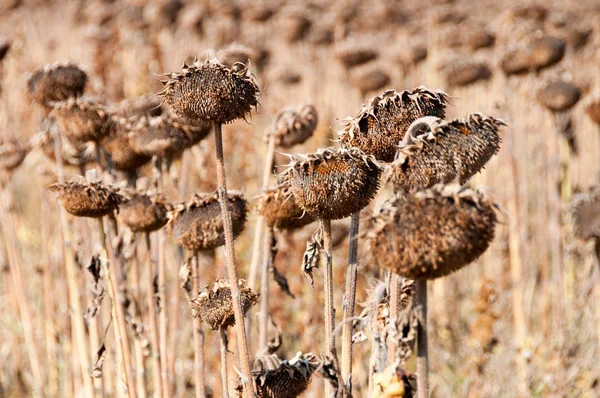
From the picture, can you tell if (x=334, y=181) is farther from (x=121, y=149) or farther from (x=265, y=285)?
(x=121, y=149)

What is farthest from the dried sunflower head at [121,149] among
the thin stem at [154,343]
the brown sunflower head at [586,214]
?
the brown sunflower head at [586,214]

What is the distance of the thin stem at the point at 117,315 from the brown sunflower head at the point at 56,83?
104cm

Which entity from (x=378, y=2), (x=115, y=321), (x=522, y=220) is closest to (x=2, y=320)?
(x=115, y=321)

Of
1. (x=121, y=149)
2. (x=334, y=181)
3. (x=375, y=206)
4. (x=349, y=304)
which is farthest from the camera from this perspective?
(x=121, y=149)

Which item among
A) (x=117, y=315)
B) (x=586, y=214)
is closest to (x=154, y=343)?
(x=117, y=315)

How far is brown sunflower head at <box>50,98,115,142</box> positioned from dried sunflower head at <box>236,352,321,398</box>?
151 centimetres

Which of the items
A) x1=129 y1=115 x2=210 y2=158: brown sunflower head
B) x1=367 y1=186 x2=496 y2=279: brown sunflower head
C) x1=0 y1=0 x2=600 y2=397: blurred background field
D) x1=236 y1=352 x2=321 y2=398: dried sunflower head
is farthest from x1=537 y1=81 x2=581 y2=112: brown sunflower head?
x1=367 y1=186 x2=496 y2=279: brown sunflower head

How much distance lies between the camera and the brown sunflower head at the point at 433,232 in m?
1.48

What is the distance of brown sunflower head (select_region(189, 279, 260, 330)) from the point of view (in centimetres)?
222

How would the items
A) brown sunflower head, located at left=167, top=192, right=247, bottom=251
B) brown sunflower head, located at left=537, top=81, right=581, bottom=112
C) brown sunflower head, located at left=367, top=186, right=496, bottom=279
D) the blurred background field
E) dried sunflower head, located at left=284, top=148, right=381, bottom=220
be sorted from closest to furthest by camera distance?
brown sunflower head, located at left=367, top=186, right=496, bottom=279 < dried sunflower head, located at left=284, top=148, right=381, bottom=220 < brown sunflower head, located at left=167, top=192, right=247, bottom=251 < the blurred background field < brown sunflower head, located at left=537, top=81, right=581, bottom=112

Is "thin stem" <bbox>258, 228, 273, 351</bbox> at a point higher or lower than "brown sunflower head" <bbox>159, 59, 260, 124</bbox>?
lower

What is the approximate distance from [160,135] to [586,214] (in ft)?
8.82

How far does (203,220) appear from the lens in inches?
99.1

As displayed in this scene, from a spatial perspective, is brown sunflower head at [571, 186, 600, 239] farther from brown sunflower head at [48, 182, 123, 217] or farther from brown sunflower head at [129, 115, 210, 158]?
brown sunflower head at [48, 182, 123, 217]
